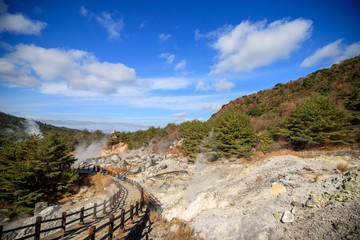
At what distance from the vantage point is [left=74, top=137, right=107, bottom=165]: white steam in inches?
2815

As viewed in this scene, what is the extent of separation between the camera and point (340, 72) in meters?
51.1

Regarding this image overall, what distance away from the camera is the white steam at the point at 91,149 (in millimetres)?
71500

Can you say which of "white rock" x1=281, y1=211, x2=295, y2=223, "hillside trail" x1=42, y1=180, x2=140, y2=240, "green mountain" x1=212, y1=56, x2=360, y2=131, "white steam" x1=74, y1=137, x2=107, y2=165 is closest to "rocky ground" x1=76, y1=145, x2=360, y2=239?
"white rock" x1=281, y1=211, x2=295, y2=223

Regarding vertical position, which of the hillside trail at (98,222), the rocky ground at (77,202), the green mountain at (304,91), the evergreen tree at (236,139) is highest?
the green mountain at (304,91)

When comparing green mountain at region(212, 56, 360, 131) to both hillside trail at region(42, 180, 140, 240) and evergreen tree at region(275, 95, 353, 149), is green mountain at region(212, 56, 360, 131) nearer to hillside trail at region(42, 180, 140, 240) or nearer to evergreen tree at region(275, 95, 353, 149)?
evergreen tree at region(275, 95, 353, 149)

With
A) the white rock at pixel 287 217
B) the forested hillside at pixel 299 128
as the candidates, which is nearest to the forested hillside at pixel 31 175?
the forested hillside at pixel 299 128

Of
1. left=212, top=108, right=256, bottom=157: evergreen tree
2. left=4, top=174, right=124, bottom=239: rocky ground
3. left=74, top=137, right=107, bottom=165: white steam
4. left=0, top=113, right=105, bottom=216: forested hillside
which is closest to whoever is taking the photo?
left=4, top=174, right=124, bottom=239: rocky ground

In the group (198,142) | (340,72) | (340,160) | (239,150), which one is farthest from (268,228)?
(340,72)

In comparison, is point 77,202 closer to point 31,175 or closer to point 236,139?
point 31,175

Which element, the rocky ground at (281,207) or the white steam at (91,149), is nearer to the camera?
the rocky ground at (281,207)

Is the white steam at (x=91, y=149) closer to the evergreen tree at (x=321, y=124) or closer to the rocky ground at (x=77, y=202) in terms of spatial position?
the rocky ground at (x=77, y=202)

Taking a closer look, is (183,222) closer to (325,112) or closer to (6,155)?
(325,112)

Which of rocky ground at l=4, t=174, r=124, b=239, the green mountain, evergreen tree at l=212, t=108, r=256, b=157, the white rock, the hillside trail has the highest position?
the green mountain

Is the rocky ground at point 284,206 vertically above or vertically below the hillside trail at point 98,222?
above
